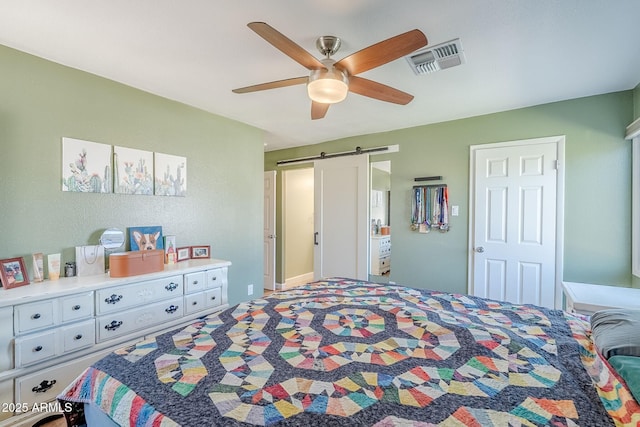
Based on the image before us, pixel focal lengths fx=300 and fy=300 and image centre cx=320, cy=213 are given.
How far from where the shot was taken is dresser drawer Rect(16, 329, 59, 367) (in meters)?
1.79

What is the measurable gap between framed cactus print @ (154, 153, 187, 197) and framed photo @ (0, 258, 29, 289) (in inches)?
43.7

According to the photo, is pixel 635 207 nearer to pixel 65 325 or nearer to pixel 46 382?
pixel 65 325

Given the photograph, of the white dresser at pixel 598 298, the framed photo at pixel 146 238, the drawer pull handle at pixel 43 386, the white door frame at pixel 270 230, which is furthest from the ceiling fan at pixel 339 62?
the white door frame at pixel 270 230

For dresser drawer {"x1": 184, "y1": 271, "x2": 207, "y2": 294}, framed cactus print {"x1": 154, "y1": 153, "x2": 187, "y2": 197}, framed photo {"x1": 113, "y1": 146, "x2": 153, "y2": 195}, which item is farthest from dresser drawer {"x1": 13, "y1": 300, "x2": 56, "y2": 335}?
framed cactus print {"x1": 154, "y1": 153, "x2": 187, "y2": 197}

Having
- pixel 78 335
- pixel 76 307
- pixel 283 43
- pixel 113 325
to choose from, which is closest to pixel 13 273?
pixel 76 307

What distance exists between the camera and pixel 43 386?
190 cm

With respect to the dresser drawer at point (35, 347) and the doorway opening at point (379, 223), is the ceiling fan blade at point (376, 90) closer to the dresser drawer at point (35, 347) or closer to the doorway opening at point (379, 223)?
the doorway opening at point (379, 223)

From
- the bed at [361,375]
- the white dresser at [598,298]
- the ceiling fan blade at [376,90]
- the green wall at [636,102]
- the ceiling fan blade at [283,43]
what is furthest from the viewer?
the green wall at [636,102]

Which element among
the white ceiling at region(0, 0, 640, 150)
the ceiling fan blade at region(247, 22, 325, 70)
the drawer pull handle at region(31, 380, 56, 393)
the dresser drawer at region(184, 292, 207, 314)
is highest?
the white ceiling at region(0, 0, 640, 150)

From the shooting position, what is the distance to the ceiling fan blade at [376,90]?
6.21 feet

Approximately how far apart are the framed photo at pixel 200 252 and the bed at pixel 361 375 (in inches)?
67.3

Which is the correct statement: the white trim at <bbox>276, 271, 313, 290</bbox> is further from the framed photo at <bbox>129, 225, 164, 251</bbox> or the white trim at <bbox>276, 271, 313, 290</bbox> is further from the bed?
the bed

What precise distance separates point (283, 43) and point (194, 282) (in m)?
2.17

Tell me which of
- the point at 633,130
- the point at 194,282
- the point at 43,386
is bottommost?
the point at 43,386
